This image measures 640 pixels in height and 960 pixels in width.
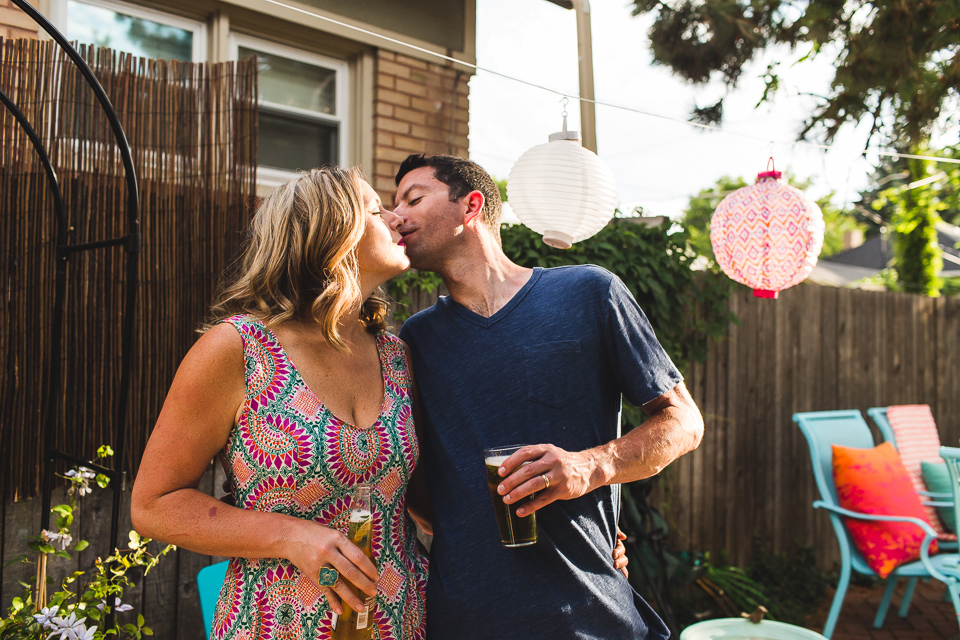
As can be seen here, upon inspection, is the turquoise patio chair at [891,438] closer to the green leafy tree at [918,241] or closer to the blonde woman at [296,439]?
the blonde woman at [296,439]

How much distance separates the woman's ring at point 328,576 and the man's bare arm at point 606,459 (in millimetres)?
367

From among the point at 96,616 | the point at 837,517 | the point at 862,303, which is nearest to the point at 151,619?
the point at 96,616

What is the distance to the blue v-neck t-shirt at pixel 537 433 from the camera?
5.43ft

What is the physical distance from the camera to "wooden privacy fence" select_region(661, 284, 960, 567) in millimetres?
5055


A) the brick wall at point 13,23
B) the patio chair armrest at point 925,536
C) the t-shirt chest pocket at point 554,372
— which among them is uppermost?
the brick wall at point 13,23

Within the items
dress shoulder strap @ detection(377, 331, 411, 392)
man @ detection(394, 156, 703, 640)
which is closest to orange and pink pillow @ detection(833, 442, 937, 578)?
man @ detection(394, 156, 703, 640)

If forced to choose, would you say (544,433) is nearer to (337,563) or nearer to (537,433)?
(537,433)

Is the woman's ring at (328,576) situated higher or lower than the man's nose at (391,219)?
lower

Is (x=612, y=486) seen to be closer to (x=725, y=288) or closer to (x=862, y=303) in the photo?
(x=725, y=288)

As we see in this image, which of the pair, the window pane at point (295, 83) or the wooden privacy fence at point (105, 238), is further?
the window pane at point (295, 83)

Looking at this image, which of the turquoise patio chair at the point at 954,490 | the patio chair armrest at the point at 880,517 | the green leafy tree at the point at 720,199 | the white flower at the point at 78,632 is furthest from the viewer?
the green leafy tree at the point at 720,199

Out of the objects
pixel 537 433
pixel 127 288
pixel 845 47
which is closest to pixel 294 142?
pixel 127 288

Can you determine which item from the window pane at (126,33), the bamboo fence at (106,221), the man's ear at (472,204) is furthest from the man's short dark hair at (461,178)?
the window pane at (126,33)

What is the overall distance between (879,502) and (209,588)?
3.92 metres
